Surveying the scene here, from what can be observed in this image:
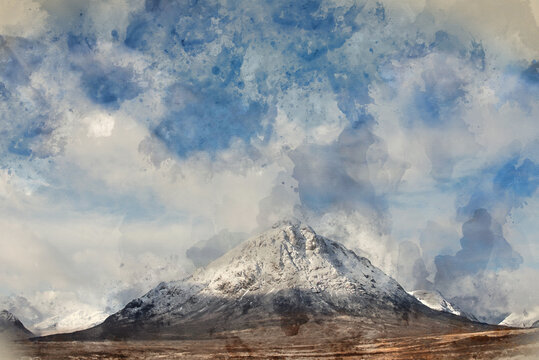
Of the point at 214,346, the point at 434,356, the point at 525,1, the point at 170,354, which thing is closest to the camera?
the point at 525,1

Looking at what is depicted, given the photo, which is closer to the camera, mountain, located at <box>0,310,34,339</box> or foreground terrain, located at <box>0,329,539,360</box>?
foreground terrain, located at <box>0,329,539,360</box>

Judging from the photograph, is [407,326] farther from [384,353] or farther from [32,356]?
[32,356]

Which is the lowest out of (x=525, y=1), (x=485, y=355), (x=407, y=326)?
(x=485, y=355)

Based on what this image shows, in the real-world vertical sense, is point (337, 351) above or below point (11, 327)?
below

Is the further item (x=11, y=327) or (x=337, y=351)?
(x=11, y=327)

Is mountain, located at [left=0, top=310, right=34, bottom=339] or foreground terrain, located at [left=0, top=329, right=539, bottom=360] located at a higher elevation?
mountain, located at [left=0, top=310, right=34, bottom=339]

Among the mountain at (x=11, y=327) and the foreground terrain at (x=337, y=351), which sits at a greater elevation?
the mountain at (x=11, y=327)

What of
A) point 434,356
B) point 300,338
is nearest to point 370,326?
point 300,338

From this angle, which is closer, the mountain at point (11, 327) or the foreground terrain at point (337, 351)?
the foreground terrain at point (337, 351)
